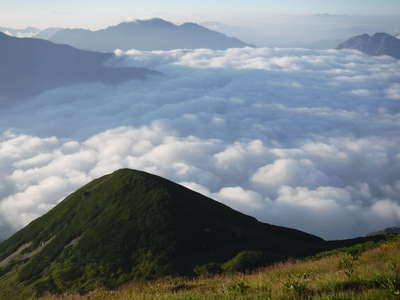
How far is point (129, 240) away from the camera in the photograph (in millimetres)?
44219

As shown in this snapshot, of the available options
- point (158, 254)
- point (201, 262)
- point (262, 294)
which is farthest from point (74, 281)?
point (262, 294)

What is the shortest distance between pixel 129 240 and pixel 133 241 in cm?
54

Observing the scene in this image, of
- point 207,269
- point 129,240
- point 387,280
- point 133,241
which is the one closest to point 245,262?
point 207,269

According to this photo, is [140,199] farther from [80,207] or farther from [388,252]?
[388,252]

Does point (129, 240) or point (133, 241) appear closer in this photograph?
point (133, 241)

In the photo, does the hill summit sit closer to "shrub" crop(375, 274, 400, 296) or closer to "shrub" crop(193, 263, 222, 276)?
"shrub" crop(193, 263, 222, 276)

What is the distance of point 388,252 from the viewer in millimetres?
22469

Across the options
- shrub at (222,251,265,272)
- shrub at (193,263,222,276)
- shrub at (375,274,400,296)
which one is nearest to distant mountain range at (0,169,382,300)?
shrub at (222,251,265,272)

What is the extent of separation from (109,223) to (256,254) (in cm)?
1911

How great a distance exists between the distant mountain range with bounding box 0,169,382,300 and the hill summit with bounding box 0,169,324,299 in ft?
0.35

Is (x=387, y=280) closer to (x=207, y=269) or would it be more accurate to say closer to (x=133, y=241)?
(x=207, y=269)

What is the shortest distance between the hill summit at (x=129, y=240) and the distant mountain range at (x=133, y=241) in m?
0.11

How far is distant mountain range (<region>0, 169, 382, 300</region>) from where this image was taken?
3947 centimetres

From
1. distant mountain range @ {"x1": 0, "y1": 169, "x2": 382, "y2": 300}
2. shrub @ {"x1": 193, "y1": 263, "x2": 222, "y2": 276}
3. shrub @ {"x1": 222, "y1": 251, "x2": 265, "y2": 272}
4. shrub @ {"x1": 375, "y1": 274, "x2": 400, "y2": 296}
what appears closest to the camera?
shrub @ {"x1": 375, "y1": 274, "x2": 400, "y2": 296}
